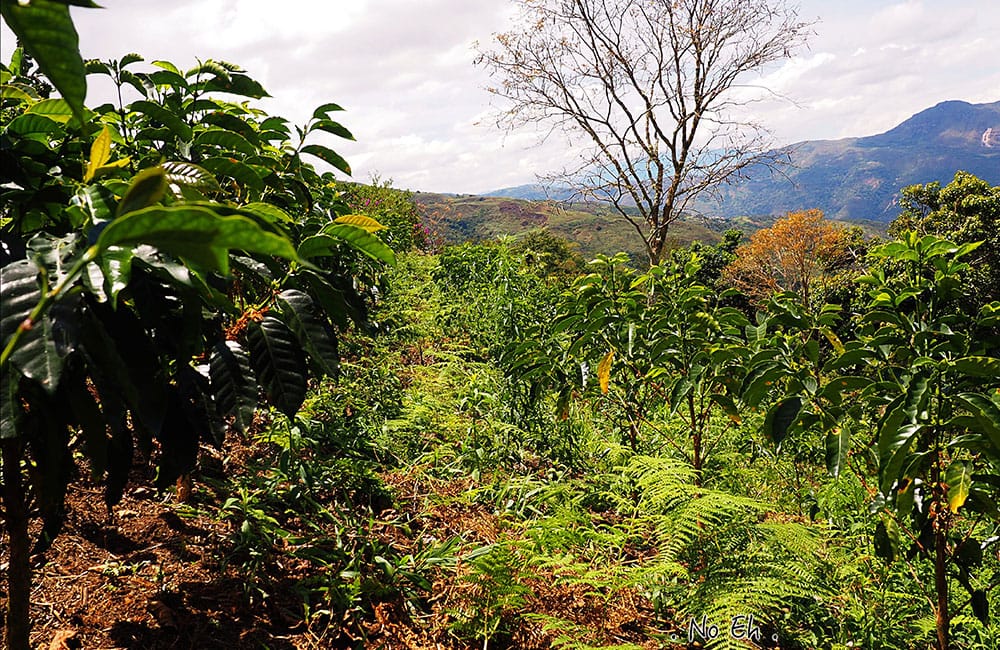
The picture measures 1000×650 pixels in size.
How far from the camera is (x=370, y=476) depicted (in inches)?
94.3

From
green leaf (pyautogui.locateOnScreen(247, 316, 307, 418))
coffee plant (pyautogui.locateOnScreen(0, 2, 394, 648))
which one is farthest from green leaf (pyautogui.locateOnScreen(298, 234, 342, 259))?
green leaf (pyautogui.locateOnScreen(247, 316, 307, 418))

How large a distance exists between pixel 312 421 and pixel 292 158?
4.33ft

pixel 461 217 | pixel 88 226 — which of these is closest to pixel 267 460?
pixel 88 226

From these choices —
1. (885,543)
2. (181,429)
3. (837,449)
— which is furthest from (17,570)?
(885,543)

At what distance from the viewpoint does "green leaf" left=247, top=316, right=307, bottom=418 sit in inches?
41.4

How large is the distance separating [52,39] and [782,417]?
1626mm

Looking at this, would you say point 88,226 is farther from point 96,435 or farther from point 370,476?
point 370,476

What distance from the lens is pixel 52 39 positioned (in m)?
0.44

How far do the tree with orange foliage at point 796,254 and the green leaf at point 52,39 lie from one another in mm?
31145

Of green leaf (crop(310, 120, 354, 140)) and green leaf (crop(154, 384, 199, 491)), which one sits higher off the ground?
green leaf (crop(310, 120, 354, 140))

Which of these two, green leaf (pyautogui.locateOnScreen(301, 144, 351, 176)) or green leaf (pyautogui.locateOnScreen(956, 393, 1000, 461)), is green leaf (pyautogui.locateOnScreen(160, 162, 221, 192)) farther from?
green leaf (pyautogui.locateOnScreen(956, 393, 1000, 461))

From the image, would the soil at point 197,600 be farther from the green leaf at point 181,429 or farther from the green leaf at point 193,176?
the green leaf at point 193,176

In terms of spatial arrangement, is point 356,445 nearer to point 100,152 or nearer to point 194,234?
point 100,152

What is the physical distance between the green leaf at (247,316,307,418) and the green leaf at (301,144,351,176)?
0.69m
